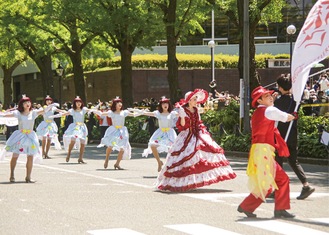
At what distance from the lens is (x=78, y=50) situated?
50844mm

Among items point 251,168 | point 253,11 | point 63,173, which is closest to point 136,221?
point 251,168

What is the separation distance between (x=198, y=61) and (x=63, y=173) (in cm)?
3982

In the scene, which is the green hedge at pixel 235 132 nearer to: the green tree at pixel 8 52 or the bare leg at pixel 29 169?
the bare leg at pixel 29 169

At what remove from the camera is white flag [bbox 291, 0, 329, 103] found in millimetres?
12844

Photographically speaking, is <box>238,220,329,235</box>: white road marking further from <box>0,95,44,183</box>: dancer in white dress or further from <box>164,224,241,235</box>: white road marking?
<box>0,95,44,183</box>: dancer in white dress

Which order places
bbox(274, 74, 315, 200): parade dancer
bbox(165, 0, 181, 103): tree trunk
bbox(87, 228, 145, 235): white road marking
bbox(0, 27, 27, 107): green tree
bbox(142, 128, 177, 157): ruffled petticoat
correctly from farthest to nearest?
bbox(0, 27, 27, 107): green tree → bbox(165, 0, 181, 103): tree trunk → bbox(142, 128, 177, 157): ruffled petticoat → bbox(274, 74, 315, 200): parade dancer → bbox(87, 228, 145, 235): white road marking

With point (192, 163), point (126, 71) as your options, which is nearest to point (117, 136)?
point (192, 163)

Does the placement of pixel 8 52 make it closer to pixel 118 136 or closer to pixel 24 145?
pixel 118 136

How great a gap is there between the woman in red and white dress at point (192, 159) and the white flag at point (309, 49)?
467 cm

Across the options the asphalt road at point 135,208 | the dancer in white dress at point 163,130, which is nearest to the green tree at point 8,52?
the dancer in white dress at point 163,130

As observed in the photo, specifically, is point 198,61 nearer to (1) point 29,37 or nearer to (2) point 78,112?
(1) point 29,37

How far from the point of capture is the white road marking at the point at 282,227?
1188 centimetres

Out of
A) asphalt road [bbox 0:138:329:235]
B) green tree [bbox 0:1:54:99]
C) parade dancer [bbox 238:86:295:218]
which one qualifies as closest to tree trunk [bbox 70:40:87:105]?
green tree [bbox 0:1:54:99]

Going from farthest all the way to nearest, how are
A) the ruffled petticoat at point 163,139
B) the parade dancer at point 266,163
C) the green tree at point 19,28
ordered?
1. the green tree at point 19,28
2. the ruffled petticoat at point 163,139
3. the parade dancer at point 266,163
